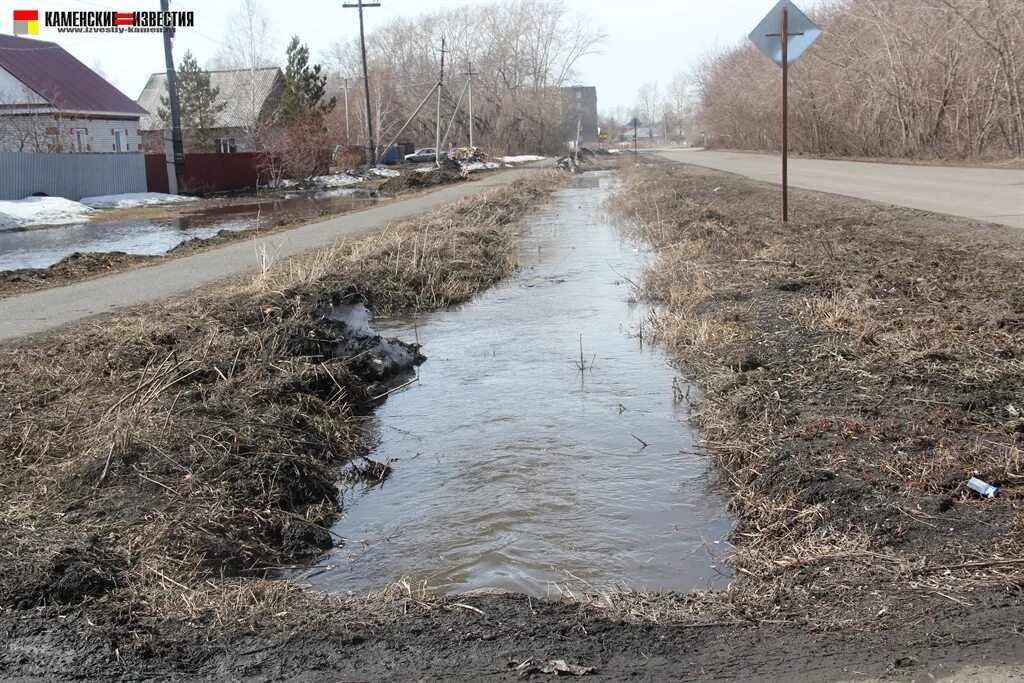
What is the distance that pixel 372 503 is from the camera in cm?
568

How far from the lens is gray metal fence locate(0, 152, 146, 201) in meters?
31.4

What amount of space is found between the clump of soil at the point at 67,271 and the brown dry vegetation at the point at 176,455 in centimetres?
386

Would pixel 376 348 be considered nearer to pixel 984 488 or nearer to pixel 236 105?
pixel 984 488

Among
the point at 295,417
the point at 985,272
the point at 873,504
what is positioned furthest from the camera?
the point at 985,272

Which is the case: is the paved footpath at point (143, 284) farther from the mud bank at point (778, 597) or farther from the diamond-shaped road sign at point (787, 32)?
the diamond-shaped road sign at point (787, 32)

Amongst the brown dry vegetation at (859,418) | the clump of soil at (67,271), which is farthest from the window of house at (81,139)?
the brown dry vegetation at (859,418)

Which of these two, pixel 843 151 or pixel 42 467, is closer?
pixel 42 467

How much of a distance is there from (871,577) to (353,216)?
20.9m

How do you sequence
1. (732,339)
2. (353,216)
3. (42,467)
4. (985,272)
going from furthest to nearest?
(353,216) → (985,272) → (732,339) → (42,467)

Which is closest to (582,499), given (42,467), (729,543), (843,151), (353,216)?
(729,543)

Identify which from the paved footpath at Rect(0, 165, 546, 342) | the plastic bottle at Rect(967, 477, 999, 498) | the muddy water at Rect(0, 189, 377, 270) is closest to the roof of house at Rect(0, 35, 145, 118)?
the muddy water at Rect(0, 189, 377, 270)

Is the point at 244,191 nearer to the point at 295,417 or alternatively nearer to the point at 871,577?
the point at 295,417

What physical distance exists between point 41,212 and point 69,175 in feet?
19.4

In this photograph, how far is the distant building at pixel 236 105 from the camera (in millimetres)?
66312
